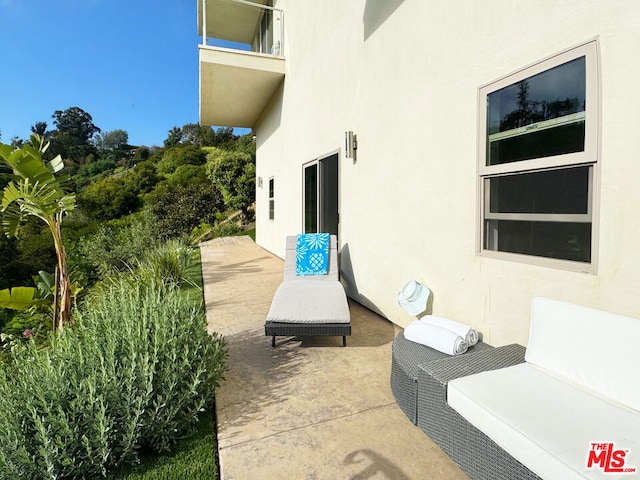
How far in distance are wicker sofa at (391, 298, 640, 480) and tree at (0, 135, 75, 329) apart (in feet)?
12.1

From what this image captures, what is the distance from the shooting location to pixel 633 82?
2059mm

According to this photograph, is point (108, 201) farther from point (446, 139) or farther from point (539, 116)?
point (539, 116)

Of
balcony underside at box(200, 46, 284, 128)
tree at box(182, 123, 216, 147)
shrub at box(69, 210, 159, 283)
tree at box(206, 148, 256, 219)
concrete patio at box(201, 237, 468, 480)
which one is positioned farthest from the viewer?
tree at box(182, 123, 216, 147)

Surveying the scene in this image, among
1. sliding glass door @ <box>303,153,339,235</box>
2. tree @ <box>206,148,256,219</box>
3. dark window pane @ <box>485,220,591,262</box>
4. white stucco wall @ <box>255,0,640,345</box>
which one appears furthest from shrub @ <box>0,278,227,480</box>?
tree @ <box>206,148,256,219</box>

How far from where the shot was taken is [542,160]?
2656 millimetres

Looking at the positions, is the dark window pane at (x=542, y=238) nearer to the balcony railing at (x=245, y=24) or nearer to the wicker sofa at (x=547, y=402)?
the wicker sofa at (x=547, y=402)

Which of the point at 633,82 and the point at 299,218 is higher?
the point at 633,82

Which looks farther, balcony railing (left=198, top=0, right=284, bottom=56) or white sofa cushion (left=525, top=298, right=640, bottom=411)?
balcony railing (left=198, top=0, right=284, bottom=56)

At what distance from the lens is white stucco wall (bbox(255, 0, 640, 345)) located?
7.11 feet

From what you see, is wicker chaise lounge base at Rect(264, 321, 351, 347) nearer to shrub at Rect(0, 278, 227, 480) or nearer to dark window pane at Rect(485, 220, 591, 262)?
shrub at Rect(0, 278, 227, 480)

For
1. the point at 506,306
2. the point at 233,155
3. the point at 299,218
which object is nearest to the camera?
the point at 506,306

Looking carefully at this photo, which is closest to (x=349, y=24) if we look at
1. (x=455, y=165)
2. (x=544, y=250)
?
(x=455, y=165)

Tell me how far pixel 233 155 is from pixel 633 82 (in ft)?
58.3

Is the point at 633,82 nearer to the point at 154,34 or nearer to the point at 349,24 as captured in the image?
the point at 349,24
